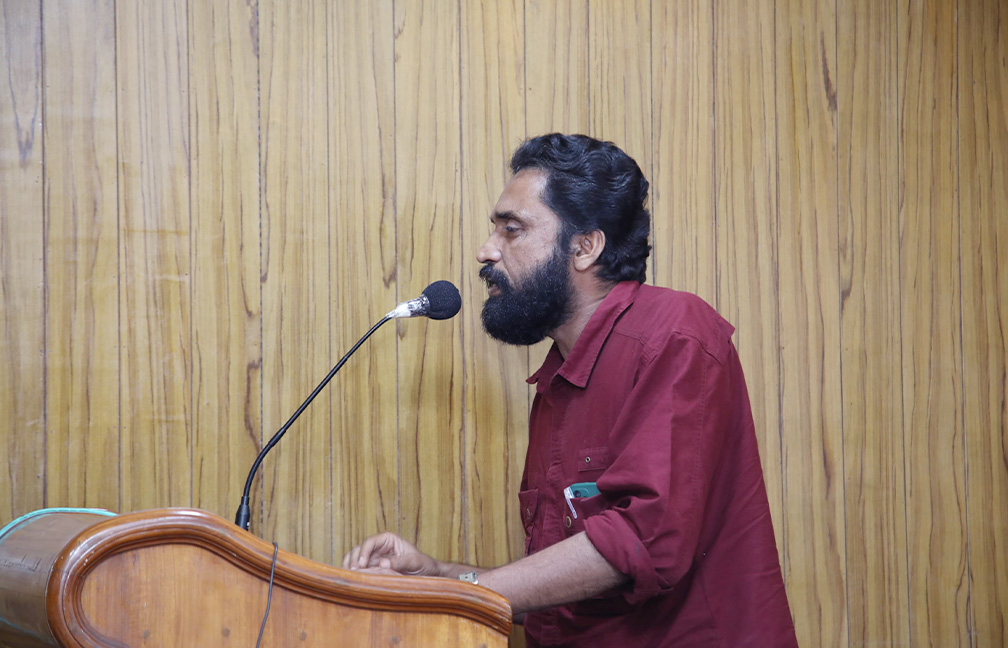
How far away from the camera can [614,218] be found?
1772mm

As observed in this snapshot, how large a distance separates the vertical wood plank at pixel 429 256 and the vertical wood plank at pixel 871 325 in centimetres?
104

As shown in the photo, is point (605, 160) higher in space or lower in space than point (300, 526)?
higher

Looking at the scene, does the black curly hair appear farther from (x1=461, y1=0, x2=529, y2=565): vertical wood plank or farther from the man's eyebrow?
(x1=461, y1=0, x2=529, y2=565): vertical wood plank

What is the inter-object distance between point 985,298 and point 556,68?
1.35m

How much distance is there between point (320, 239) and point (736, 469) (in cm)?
104

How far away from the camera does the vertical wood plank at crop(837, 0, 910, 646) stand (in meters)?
2.21

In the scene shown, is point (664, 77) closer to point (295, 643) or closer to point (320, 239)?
point (320, 239)

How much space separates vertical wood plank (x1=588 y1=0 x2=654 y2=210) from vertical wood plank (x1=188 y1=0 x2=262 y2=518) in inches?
32.1

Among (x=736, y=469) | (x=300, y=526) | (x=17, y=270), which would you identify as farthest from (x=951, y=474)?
(x=17, y=270)

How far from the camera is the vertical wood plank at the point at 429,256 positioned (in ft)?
6.51

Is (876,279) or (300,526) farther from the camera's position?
(876,279)

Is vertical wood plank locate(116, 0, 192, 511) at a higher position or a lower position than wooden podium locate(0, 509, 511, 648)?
higher

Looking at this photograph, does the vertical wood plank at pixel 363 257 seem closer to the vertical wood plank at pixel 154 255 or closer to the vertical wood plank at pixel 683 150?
the vertical wood plank at pixel 154 255

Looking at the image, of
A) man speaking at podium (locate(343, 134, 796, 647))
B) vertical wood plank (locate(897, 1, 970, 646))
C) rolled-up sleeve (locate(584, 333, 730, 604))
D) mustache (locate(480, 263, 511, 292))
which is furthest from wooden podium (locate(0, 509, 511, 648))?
vertical wood plank (locate(897, 1, 970, 646))
